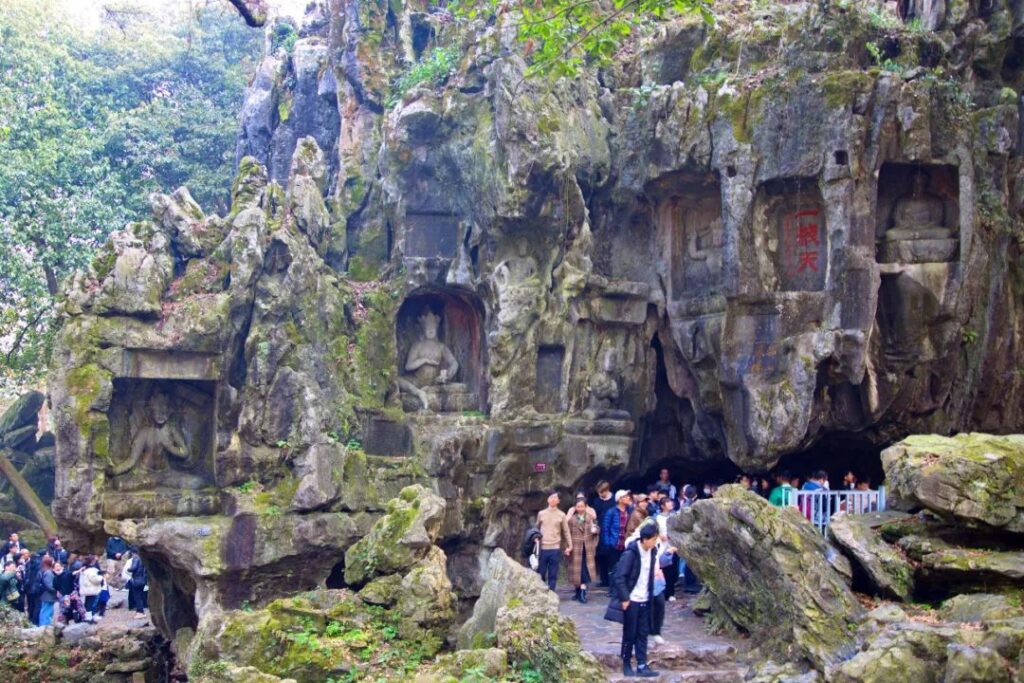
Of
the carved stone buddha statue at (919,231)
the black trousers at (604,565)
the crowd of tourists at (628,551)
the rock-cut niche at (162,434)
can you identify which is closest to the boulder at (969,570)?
the crowd of tourists at (628,551)

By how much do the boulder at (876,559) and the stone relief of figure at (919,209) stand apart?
6.56m

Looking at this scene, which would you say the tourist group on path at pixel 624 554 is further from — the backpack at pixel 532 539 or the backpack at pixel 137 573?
the backpack at pixel 137 573

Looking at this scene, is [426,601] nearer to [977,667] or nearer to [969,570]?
[977,667]

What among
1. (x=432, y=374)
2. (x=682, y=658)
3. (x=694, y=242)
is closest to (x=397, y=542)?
(x=682, y=658)

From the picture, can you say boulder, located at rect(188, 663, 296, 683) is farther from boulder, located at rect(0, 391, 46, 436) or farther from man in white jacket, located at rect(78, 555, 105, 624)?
boulder, located at rect(0, 391, 46, 436)

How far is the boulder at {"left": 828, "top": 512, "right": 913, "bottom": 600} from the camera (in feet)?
38.6

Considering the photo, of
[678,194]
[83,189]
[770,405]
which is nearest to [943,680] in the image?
[770,405]

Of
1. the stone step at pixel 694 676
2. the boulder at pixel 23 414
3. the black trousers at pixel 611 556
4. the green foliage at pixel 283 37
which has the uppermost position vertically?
the green foliage at pixel 283 37

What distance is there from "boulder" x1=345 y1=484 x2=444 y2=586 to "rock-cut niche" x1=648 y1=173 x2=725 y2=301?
23.8 feet

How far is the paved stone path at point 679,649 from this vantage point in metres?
11.2

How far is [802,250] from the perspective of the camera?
17.5 metres

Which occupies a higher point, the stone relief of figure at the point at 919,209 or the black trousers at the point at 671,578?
the stone relief of figure at the point at 919,209

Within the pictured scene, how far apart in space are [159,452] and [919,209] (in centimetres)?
1224

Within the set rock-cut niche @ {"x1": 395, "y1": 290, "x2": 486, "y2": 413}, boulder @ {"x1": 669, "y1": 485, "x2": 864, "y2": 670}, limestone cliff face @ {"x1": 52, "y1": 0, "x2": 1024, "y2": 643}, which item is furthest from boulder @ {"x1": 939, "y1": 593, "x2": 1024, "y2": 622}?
rock-cut niche @ {"x1": 395, "y1": 290, "x2": 486, "y2": 413}
